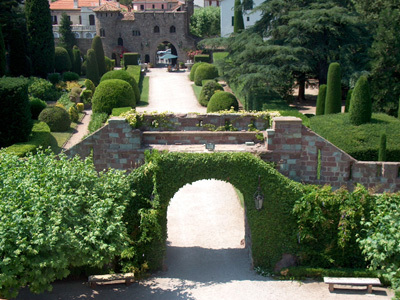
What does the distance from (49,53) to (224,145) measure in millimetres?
29477

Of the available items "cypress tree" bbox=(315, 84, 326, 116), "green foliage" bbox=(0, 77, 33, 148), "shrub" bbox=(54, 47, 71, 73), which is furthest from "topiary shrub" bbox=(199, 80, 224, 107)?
"shrub" bbox=(54, 47, 71, 73)

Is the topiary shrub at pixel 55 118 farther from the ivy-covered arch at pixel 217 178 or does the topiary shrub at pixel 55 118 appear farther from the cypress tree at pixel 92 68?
the ivy-covered arch at pixel 217 178

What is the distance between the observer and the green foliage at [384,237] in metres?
11.6

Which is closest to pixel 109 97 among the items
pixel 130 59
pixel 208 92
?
pixel 208 92

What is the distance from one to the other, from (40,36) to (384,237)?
34.5 metres

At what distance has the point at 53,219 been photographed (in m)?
10.9

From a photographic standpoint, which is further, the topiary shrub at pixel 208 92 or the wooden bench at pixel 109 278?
the topiary shrub at pixel 208 92

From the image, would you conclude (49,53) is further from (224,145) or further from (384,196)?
(384,196)

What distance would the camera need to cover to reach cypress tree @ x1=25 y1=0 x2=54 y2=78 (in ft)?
129

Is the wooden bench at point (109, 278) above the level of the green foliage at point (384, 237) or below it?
below

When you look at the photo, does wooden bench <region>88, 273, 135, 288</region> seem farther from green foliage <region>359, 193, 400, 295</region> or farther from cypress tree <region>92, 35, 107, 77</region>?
cypress tree <region>92, 35, 107, 77</region>

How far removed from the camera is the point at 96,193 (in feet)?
40.6

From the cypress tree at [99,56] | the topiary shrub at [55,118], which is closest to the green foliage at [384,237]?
the topiary shrub at [55,118]

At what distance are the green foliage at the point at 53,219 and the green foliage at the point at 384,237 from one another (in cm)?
587
